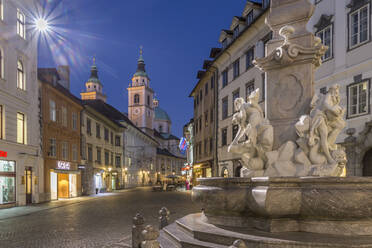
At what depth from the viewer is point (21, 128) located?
21.6 meters

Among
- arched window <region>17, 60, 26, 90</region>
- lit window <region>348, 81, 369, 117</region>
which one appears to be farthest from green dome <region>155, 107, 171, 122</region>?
lit window <region>348, 81, 369, 117</region>

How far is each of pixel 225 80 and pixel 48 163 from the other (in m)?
16.9

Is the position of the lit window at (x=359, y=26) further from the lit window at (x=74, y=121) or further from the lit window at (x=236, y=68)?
the lit window at (x=74, y=121)

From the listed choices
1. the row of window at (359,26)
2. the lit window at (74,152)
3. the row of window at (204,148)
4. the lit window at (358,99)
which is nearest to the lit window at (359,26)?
the row of window at (359,26)

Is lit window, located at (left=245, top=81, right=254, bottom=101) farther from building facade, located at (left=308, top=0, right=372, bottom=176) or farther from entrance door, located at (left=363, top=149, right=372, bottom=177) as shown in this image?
entrance door, located at (left=363, top=149, right=372, bottom=177)

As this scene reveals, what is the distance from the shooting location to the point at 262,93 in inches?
889

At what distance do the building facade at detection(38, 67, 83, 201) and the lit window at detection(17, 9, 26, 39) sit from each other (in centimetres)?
343

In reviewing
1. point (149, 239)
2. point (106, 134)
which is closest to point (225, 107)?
point (106, 134)

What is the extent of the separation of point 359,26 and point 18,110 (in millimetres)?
19889

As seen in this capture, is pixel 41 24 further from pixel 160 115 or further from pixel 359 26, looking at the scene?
pixel 160 115

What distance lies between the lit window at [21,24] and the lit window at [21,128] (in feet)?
18.2

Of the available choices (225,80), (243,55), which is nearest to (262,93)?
(243,55)

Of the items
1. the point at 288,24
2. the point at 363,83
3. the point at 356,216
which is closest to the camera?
the point at 356,216

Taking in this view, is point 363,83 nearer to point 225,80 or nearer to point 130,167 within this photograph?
point 225,80
